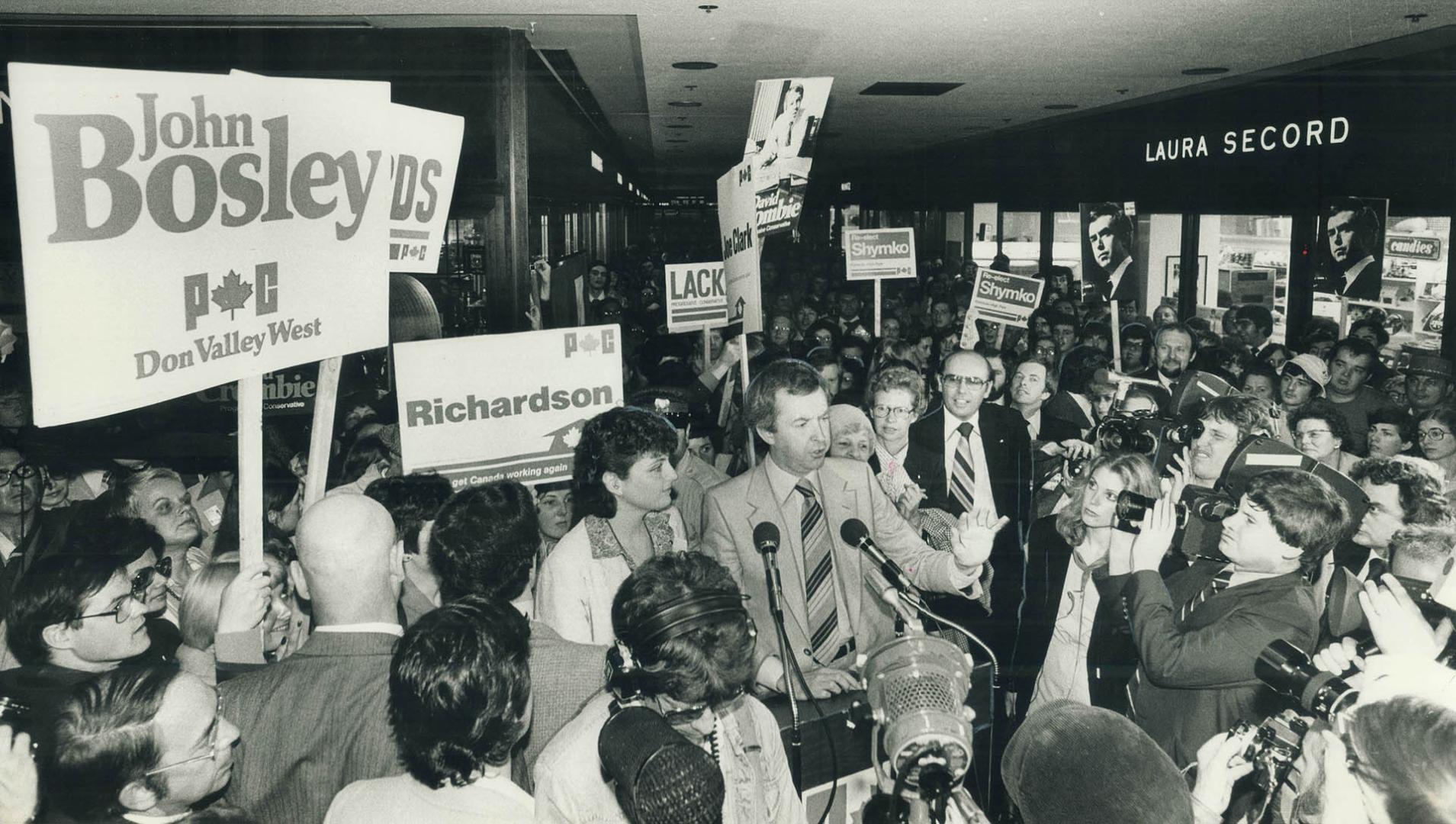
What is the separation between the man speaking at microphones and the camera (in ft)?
8.92

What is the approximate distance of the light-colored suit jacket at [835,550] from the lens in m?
2.70

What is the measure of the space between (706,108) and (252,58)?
547 centimetres

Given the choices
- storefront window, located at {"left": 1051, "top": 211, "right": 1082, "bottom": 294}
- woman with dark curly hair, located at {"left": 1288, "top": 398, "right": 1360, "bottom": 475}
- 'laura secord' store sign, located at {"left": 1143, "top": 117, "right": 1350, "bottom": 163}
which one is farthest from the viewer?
storefront window, located at {"left": 1051, "top": 211, "right": 1082, "bottom": 294}

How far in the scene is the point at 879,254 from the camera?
8625 mm

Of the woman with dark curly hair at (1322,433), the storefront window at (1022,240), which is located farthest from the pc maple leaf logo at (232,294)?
the storefront window at (1022,240)

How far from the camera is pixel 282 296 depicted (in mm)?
2518

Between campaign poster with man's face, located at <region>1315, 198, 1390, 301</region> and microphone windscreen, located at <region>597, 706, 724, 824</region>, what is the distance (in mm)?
7174

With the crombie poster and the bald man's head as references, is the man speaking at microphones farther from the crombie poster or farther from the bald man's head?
the crombie poster

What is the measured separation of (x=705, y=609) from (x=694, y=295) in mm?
4940

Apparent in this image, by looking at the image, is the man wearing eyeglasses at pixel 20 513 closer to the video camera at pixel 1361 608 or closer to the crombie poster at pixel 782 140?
the crombie poster at pixel 782 140

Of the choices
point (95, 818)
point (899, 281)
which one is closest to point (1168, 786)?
point (95, 818)

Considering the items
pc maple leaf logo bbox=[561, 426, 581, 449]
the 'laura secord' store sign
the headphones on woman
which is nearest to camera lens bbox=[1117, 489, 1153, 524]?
the headphones on woman

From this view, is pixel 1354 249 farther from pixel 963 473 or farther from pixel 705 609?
pixel 705 609

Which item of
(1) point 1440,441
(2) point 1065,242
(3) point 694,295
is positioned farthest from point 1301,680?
(2) point 1065,242
